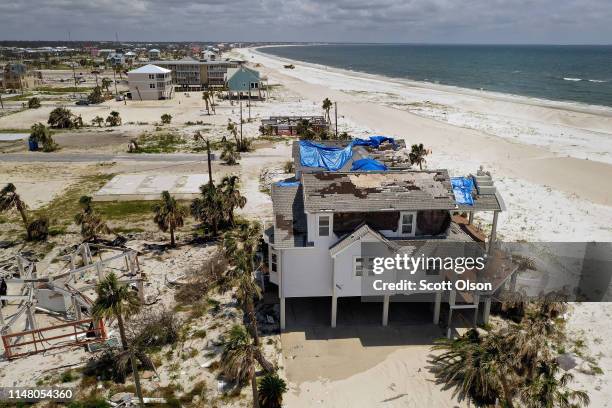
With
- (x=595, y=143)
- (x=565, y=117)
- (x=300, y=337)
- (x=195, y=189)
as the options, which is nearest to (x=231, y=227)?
(x=195, y=189)

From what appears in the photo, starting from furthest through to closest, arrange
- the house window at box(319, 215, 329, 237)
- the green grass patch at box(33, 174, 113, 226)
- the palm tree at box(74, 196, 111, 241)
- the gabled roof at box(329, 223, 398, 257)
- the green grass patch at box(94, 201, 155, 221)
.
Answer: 1. the green grass patch at box(94, 201, 155, 221)
2. the green grass patch at box(33, 174, 113, 226)
3. the palm tree at box(74, 196, 111, 241)
4. the house window at box(319, 215, 329, 237)
5. the gabled roof at box(329, 223, 398, 257)

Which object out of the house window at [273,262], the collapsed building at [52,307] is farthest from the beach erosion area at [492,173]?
the collapsed building at [52,307]

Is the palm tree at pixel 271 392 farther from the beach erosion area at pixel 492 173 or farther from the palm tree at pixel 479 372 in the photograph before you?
the palm tree at pixel 479 372

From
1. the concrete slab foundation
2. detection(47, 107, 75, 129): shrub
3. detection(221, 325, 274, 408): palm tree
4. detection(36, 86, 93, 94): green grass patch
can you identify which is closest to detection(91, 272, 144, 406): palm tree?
detection(221, 325, 274, 408): palm tree

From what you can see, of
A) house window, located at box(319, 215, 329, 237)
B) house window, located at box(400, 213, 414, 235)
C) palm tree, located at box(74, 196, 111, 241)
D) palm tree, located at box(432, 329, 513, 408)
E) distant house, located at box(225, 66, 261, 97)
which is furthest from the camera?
distant house, located at box(225, 66, 261, 97)

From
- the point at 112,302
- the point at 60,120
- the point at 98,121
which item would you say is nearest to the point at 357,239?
the point at 112,302

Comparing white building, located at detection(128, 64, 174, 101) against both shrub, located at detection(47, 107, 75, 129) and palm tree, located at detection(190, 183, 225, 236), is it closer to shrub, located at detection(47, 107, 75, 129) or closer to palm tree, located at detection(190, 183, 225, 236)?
shrub, located at detection(47, 107, 75, 129)
